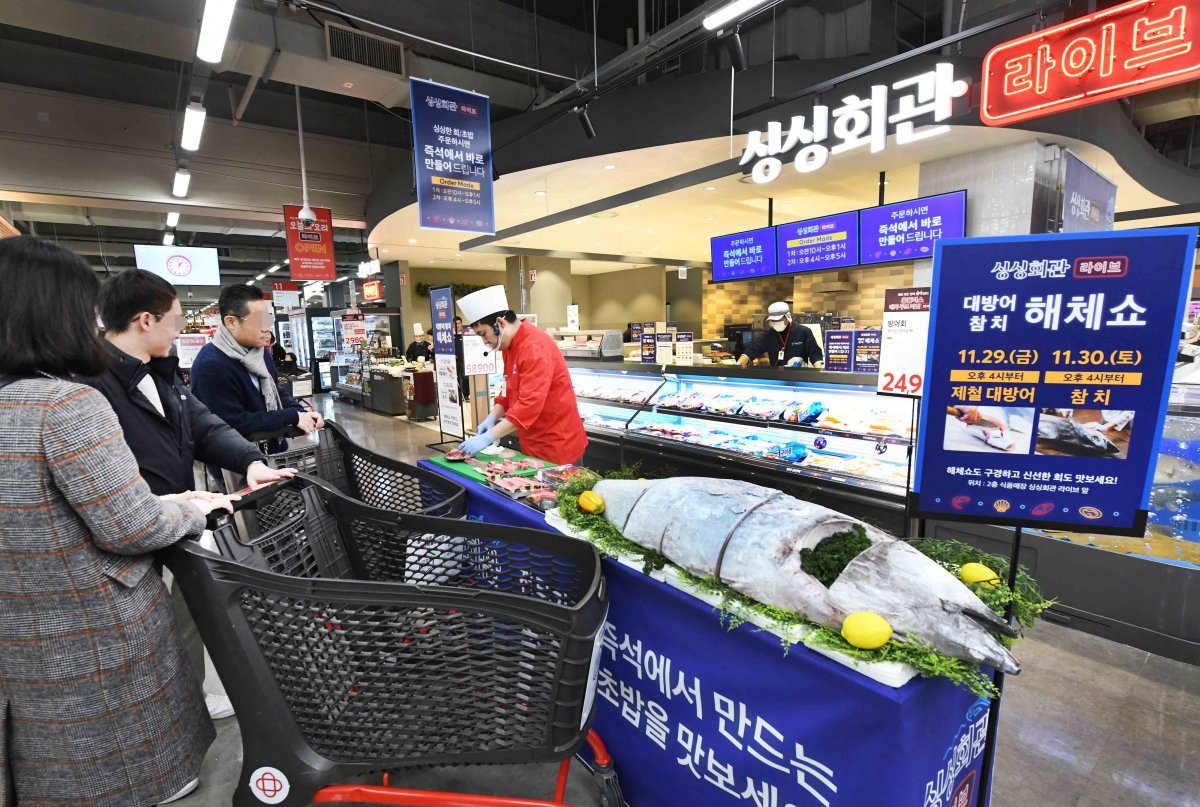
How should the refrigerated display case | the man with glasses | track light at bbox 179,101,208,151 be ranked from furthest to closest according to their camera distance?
track light at bbox 179,101,208,151 < the refrigerated display case < the man with glasses

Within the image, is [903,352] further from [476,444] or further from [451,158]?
[451,158]

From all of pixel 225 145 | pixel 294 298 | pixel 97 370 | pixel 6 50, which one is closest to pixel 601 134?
pixel 97 370

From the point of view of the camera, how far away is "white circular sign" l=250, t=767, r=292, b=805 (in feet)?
4.42

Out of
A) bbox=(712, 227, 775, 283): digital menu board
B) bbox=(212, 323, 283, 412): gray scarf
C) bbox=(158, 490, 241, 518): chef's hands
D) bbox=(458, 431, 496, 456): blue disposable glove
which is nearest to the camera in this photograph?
bbox=(158, 490, 241, 518): chef's hands

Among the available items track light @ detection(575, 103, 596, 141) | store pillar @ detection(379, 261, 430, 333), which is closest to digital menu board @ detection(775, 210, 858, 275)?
track light @ detection(575, 103, 596, 141)

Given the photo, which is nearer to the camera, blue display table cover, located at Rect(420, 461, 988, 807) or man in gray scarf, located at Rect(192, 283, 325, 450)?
blue display table cover, located at Rect(420, 461, 988, 807)

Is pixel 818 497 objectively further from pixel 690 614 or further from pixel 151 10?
pixel 151 10

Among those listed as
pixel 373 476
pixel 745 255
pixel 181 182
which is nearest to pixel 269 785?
pixel 373 476

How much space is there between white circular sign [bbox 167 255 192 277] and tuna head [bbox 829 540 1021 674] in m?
11.5

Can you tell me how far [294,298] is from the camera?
59.4ft

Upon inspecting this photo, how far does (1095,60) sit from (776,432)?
3053mm

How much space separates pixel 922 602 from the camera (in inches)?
44.3

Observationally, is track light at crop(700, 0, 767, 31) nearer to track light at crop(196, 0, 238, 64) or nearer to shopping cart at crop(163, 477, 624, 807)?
track light at crop(196, 0, 238, 64)

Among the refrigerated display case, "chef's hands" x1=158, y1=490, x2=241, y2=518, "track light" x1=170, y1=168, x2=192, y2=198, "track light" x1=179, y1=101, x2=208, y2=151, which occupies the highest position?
"track light" x1=179, y1=101, x2=208, y2=151
